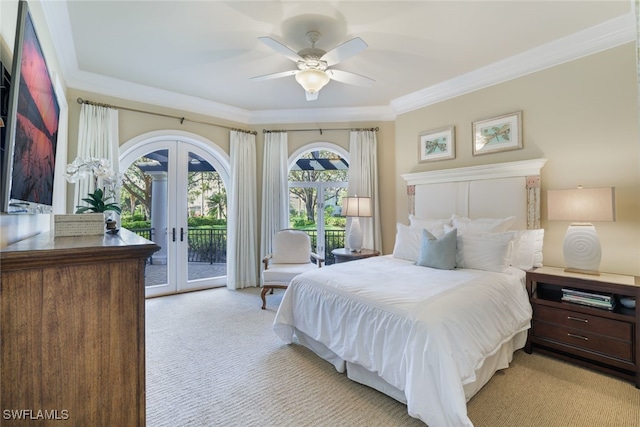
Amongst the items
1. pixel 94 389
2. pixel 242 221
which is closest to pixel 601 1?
pixel 94 389

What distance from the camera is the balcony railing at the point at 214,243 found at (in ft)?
15.5

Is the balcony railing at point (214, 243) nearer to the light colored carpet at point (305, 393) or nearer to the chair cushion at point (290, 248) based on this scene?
the chair cushion at point (290, 248)

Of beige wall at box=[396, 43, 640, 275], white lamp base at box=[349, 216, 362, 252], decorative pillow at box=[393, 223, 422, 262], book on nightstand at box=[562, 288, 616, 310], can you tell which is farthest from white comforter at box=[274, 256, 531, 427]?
white lamp base at box=[349, 216, 362, 252]

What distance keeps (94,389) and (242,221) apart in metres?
3.83

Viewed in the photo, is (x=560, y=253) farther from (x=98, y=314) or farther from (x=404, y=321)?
(x=98, y=314)

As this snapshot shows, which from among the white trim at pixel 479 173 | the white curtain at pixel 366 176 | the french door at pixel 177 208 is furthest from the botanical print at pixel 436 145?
the french door at pixel 177 208

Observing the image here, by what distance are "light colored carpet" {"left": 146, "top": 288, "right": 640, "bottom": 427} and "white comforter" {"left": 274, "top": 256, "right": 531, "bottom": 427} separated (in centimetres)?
26

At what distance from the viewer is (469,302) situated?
1977 mm

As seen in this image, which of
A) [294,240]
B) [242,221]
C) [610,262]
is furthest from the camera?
[242,221]

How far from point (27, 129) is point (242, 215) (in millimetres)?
3422

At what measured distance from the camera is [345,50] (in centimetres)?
240

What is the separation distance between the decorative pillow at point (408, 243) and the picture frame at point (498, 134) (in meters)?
1.33

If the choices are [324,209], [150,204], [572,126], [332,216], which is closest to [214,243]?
[150,204]

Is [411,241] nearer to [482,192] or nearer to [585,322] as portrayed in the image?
[482,192]
